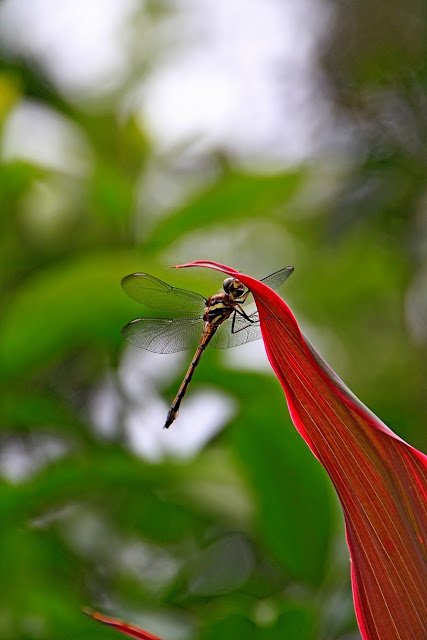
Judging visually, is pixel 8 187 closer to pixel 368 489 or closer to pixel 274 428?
pixel 274 428

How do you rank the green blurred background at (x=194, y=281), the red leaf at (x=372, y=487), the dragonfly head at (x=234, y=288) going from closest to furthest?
the red leaf at (x=372, y=487)
the dragonfly head at (x=234, y=288)
the green blurred background at (x=194, y=281)

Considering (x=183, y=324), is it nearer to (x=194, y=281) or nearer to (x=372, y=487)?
(x=194, y=281)

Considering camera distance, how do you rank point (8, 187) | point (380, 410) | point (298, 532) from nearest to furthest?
point (298, 532), point (8, 187), point (380, 410)

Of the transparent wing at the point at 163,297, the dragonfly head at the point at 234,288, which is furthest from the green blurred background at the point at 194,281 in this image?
the dragonfly head at the point at 234,288

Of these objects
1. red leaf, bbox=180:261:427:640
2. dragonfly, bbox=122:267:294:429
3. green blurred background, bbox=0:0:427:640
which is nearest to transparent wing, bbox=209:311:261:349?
dragonfly, bbox=122:267:294:429

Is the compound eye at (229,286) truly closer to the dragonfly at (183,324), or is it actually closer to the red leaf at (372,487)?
the dragonfly at (183,324)

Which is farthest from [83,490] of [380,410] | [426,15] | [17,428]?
[426,15]

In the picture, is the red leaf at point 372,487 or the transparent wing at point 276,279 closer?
the red leaf at point 372,487
